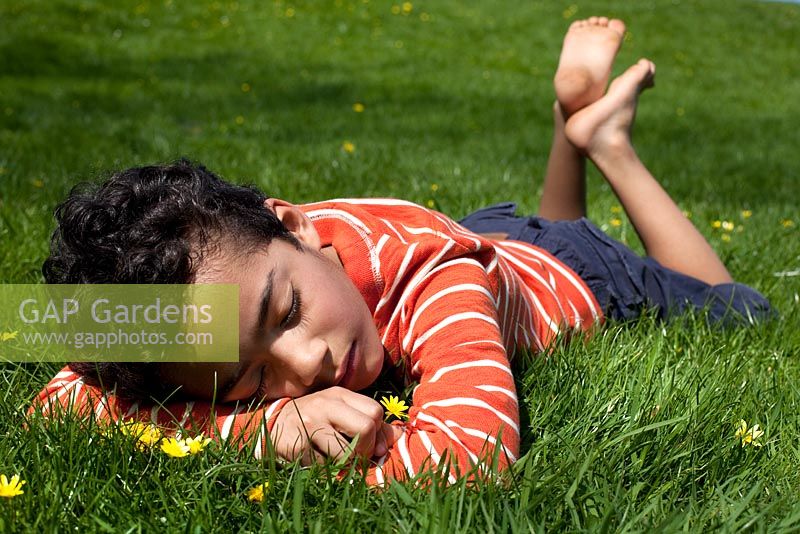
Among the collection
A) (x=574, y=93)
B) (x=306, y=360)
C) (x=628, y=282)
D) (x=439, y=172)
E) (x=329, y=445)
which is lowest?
(x=439, y=172)


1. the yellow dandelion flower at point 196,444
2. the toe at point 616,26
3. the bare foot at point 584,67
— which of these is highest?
the toe at point 616,26

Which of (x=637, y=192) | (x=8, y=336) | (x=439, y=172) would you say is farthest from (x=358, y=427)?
(x=439, y=172)

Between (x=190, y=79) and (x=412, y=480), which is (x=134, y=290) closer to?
(x=412, y=480)

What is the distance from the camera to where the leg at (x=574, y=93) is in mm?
2955

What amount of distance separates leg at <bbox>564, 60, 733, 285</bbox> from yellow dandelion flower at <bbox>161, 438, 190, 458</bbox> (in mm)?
1977

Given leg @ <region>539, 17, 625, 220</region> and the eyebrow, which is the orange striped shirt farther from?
leg @ <region>539, 17, 625, 220</region>

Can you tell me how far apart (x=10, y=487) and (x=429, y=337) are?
826 millimetres

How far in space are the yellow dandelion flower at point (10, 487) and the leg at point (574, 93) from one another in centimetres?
230

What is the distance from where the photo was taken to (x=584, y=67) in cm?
300

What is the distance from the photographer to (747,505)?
1325mm

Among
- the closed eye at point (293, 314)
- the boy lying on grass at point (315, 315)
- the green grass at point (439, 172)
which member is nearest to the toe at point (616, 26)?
the green grass at point (439, 172)

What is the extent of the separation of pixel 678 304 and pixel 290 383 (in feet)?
4.98

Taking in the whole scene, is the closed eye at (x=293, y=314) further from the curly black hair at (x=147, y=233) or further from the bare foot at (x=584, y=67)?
the bare foot at (x=584, y=67)

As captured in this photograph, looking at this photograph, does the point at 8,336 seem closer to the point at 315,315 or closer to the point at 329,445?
the point at 315,315
